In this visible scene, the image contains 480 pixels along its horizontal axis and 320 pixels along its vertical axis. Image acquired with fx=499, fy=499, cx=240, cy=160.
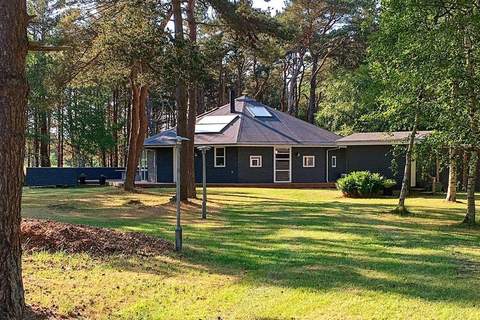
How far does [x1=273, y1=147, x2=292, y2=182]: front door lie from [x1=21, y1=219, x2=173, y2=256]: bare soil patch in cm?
1807

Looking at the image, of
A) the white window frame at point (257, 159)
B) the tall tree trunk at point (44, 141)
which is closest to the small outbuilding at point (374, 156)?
the white window frame at point (257, 159)

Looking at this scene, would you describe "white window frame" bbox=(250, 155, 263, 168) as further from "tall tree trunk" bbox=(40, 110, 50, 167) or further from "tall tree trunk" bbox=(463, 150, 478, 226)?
"tall tree trunk" bbox=(40, 110, 50, 167)

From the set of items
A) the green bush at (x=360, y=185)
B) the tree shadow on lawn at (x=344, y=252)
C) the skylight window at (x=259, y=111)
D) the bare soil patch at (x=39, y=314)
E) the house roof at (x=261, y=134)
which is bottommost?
the tree shadow on lawn at (x=344, y=252)

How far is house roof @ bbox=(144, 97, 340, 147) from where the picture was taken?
995 inches

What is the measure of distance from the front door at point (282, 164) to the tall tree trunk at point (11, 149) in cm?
2224

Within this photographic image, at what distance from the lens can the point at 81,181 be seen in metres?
28.1

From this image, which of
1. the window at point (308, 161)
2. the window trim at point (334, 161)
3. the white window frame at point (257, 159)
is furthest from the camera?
the window trim at point (334, 161)

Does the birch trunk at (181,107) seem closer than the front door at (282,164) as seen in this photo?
Yes

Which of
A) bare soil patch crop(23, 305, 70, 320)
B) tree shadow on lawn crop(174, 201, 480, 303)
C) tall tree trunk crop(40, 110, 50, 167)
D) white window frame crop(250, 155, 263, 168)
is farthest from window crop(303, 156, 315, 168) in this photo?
bare soil patch crop(23, 305, 70, 320)

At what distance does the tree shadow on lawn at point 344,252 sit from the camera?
556 cm

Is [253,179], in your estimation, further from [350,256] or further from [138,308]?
[138,308]

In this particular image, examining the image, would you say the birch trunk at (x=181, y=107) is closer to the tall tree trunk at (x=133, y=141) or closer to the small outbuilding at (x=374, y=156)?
the tall tree trunk at (x=133, y=141)

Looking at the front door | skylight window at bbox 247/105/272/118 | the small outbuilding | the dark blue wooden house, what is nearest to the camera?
the small outbuilding

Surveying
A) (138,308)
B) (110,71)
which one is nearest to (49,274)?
(138,308)
